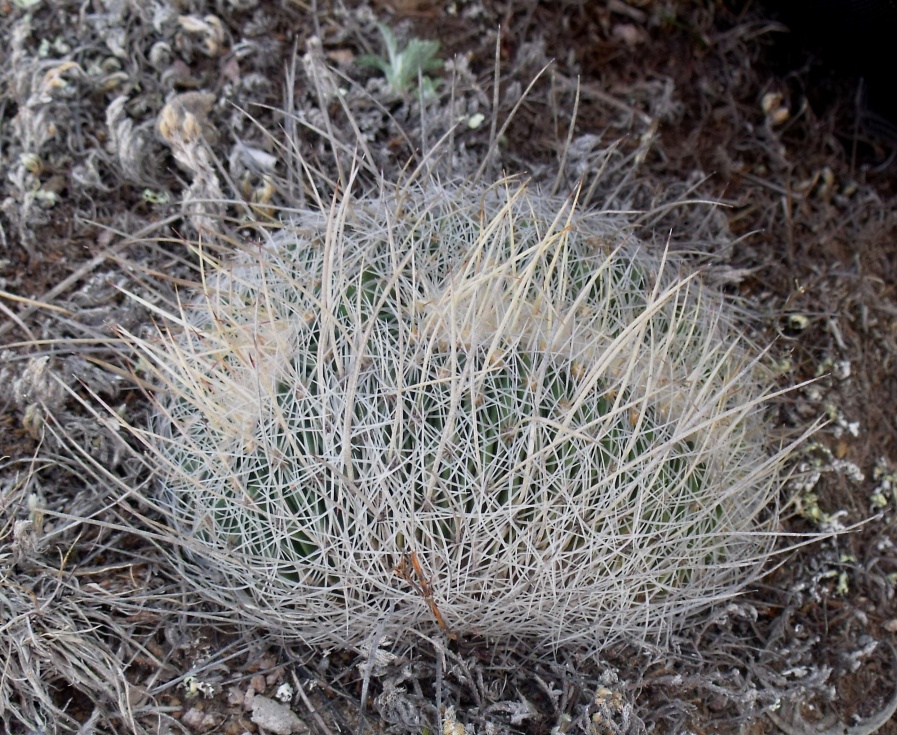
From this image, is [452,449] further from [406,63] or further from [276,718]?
[406,63]

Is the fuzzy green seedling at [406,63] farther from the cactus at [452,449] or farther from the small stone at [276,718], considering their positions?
the small stone at [276,718]

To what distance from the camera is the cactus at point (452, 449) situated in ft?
4.74

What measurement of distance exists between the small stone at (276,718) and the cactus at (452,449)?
15 cm

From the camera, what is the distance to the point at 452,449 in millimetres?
1446

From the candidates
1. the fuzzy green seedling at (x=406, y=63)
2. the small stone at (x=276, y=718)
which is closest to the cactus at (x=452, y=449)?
the small stone at (x=276, y=718)

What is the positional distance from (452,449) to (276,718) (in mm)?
638

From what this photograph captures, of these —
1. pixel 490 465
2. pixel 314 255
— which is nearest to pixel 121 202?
pixel 314 255

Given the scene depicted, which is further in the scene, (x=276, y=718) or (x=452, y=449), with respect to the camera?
(x=276, y=718)

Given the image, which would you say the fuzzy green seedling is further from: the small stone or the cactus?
the small stone

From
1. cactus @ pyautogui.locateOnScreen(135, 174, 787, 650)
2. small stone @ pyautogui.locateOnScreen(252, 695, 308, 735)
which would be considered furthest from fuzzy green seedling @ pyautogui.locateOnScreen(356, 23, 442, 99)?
small stone @ pyautogui.locateOnScreen(252, 695, 308, 735)

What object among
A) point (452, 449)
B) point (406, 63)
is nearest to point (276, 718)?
point (452, 449)

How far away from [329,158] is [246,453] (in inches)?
37.7

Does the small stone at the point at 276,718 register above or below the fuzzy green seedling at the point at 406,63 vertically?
below

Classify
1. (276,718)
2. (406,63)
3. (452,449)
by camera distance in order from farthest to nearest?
(406,63) → (276,718) → (452,449)
